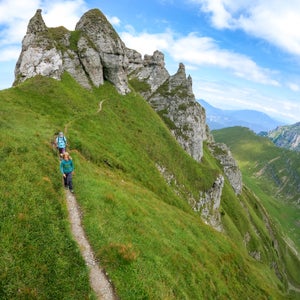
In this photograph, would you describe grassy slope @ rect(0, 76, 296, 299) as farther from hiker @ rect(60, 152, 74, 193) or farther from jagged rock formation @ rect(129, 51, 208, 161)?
jagged rock formation @ rect(129, 51, 208, 161)

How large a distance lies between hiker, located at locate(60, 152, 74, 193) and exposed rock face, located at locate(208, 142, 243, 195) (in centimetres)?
15150

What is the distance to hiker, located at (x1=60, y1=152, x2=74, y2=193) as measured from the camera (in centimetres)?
2419

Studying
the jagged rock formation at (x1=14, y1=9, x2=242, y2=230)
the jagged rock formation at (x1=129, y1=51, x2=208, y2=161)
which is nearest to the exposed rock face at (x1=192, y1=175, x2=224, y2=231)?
the jagged rock formation at (x1=14, y1=9, x2=242, y2=230)

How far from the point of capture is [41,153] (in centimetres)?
2842

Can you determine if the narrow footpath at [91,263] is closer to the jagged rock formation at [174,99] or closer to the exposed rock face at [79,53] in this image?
the exposed rock face at [79,53]

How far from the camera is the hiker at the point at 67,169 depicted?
24188 mm

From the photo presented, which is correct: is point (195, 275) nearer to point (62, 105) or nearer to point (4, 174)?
point (4, 174)

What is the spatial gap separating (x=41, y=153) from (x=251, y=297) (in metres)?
31.2

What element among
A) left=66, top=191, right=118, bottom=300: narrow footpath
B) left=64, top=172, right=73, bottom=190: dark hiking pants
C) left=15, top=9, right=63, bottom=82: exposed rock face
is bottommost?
left=66, top=191, right=118, bottom=300: narrow footpath

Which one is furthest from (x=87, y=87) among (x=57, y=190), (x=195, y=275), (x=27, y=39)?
(x=195, y=275)

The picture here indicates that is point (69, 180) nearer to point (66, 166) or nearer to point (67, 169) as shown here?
point (67, 169)

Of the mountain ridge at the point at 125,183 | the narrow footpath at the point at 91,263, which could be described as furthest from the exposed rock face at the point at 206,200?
the narrow footpath at the point at 91,263

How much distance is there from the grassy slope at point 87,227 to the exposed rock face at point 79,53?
8.13 m

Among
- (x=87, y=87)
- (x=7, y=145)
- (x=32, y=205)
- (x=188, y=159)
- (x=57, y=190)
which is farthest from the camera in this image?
(x=188, y=159)
